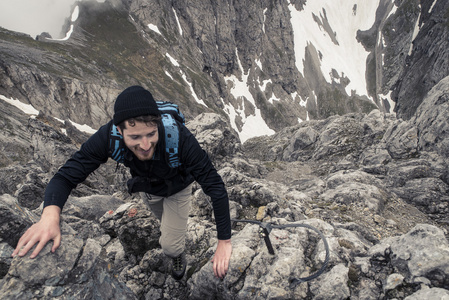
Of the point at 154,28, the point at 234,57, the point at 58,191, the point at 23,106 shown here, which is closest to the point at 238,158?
the point at 58,191

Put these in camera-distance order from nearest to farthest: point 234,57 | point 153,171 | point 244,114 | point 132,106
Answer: point 132,106
point 153,171
point 244,114
point 234,57

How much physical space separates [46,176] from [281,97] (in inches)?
4976

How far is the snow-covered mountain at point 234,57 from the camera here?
5944cm

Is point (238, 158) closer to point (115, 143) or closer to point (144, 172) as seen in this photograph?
point (144, 172)

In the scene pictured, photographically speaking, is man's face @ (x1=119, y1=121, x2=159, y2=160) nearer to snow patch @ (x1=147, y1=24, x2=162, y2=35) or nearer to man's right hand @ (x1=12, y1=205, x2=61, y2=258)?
man's right hand @ (x1=12, y1=205, x2=61, y2=258)

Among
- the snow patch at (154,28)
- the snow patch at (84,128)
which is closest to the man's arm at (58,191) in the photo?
the snow patch at (84,128)

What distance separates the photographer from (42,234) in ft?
11.0

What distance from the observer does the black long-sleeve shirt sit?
3.95 meters

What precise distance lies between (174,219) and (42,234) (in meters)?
2.74

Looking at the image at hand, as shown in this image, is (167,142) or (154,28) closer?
(167,142)

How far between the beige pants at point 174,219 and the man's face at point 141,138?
1833mm

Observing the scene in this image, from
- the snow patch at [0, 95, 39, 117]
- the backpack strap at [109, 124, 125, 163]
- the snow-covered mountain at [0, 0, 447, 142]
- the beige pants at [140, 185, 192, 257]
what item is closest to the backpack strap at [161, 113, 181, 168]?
the backpack strap at [109, 124, 125, 163]

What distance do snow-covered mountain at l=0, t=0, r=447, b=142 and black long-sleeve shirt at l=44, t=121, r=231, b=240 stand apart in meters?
60.5

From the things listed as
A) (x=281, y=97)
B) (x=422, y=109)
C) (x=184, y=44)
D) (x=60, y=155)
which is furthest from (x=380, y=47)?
(x=60, y=155)
